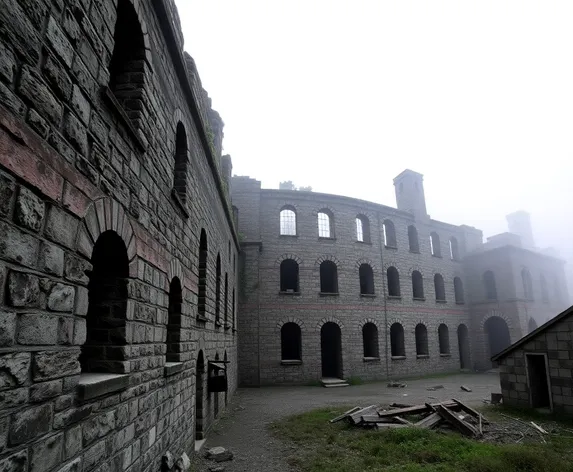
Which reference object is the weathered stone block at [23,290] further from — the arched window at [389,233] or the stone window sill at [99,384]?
→ the arched window at [389,233]

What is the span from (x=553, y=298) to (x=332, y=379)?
2060cm

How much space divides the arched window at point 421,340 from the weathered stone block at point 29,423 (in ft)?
73.8

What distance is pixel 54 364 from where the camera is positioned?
2395mm

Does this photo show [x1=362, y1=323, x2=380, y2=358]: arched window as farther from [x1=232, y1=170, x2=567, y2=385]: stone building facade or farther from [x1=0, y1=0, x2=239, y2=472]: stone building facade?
[x1=0, y1=0, x2=239, y2=472]: stone building facade

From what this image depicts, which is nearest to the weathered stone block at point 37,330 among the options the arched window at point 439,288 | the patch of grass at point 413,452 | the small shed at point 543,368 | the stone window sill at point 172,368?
the stone window sill at point 172,368

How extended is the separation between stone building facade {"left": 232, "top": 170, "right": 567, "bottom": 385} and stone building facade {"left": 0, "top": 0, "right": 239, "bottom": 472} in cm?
1285

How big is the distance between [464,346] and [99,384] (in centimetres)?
2619

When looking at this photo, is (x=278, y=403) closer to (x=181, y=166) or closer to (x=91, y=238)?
(x=181, y=166)

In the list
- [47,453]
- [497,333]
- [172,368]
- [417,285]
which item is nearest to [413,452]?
[172,368]

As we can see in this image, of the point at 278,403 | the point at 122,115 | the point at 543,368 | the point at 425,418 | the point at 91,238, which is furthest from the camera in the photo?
the point at 278,403

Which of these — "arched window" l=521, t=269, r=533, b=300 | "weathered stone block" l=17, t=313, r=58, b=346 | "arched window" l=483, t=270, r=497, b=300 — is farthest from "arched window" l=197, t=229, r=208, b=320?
"arched window" l=521, t=269, r=533, b=300

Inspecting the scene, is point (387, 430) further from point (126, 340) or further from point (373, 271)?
point (373, 271)

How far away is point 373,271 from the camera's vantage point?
842 inches

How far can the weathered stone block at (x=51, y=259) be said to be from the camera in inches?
90.7
